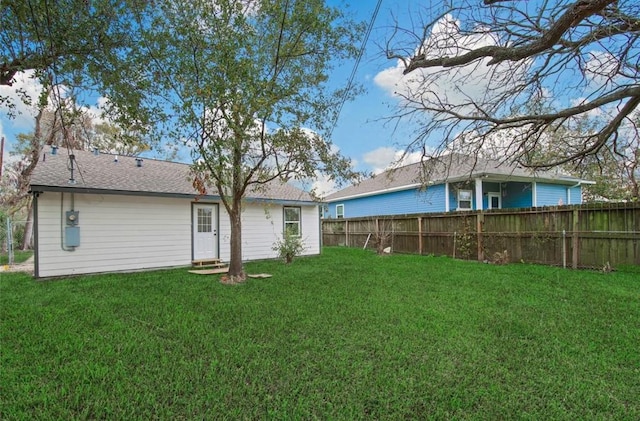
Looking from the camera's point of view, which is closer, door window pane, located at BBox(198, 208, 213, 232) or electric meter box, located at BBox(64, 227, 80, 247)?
electric meter box, located at BBox(64, 227, 80, 247)

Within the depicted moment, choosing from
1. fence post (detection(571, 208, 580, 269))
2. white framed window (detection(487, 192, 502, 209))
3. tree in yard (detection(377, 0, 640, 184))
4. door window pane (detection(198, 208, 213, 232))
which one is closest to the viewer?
tree in yard (detection(377, 0, 640, 184))

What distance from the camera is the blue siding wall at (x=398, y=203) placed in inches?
547

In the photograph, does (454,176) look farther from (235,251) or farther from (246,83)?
(246,83)

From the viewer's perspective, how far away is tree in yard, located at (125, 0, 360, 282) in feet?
16.8

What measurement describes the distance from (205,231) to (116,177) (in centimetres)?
283

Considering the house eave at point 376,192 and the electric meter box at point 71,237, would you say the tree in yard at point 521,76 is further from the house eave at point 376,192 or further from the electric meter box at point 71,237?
the electric meter box at point 71,237

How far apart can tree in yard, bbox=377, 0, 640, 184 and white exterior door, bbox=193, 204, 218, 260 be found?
6.54 metres

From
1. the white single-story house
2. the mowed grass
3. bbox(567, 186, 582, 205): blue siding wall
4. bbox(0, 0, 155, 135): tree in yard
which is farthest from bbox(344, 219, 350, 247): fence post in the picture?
bbox(0, 0, 155, 135): tree in yard

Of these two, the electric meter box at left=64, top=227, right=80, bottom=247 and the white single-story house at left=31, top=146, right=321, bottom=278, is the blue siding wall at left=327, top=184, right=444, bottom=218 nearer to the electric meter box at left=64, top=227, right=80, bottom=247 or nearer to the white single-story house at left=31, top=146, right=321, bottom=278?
the white single-story house at left=31, top=146, right=321, bottom=278

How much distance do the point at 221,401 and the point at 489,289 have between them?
17.2 feet

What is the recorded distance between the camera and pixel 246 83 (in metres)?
5.21

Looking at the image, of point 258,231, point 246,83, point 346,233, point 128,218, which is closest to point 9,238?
point 128,218

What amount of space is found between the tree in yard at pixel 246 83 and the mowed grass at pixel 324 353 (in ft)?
8.71

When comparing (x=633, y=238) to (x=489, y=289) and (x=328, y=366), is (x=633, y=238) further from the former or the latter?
(x=328, y=366)
